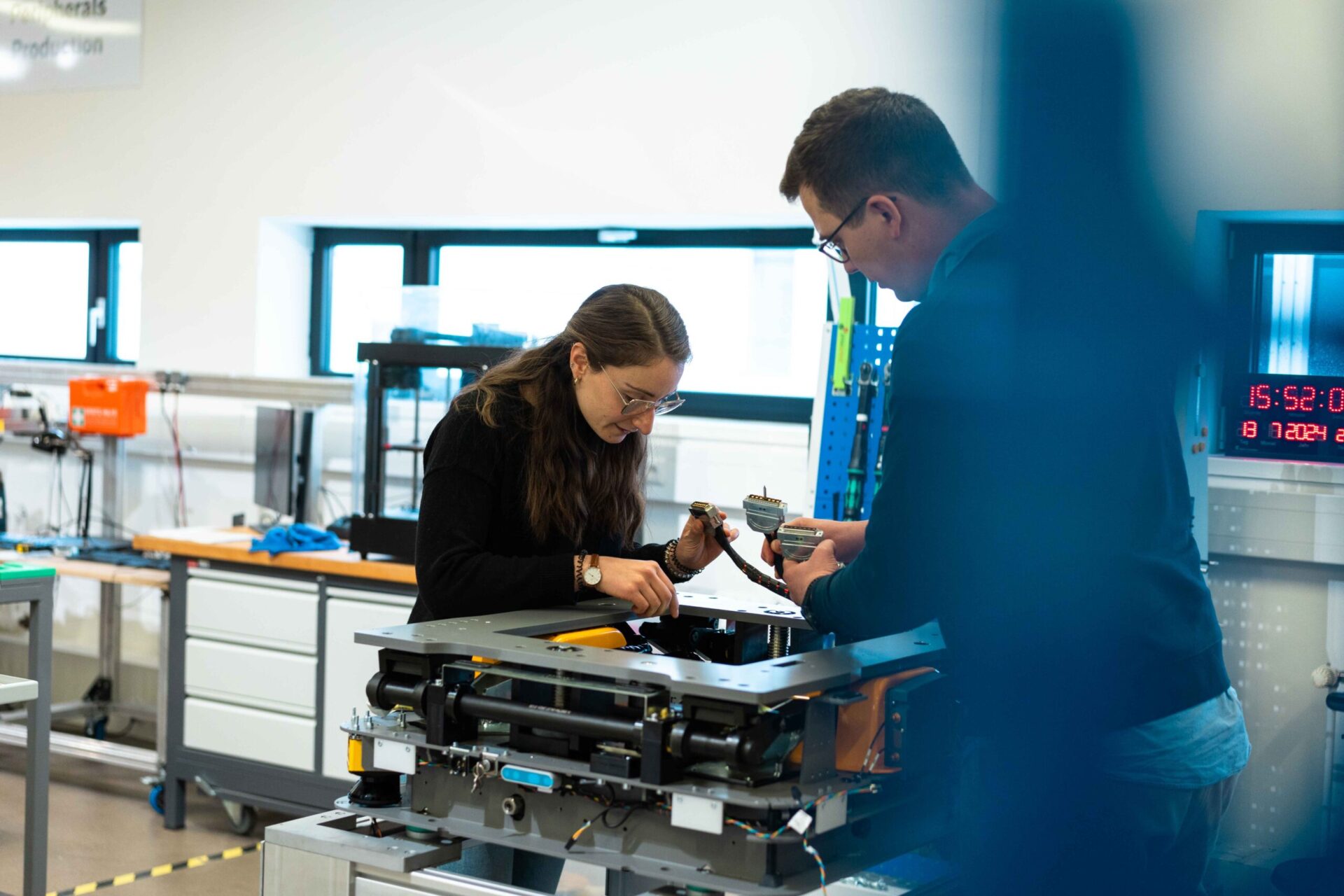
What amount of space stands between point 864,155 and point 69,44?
4.53m

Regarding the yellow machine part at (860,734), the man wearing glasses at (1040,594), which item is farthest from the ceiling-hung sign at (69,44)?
the man wearing glasses at (1040,594)

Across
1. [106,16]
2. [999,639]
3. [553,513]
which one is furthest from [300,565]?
[999,639]

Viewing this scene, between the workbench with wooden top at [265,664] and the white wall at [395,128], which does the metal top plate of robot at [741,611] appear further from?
the white wall at [395,128]

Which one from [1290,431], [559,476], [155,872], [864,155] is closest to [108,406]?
[155,872]

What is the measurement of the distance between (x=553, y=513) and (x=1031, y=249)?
1.18 m

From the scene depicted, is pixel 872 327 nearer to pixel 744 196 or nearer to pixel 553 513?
pixel 744 196

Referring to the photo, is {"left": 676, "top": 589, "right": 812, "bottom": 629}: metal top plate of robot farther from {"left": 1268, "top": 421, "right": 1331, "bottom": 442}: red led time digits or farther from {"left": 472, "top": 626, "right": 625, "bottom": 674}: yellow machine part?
{"left": 1268, "top": 421, "right": 1331, "bottom": 442}: red led time digits

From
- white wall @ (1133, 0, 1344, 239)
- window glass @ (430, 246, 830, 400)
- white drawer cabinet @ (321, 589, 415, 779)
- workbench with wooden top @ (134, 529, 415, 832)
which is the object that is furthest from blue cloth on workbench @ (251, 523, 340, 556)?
white wall @ (1133, 0, 1344, 239)

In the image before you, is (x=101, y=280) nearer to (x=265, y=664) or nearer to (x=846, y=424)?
(x=265, y=664)

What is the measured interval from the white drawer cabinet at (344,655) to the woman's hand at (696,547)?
1.78 meters

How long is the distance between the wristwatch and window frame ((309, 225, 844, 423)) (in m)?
1.74

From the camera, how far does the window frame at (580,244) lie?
3736mm

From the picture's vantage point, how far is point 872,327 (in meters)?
2.89

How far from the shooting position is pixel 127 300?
4961mm
